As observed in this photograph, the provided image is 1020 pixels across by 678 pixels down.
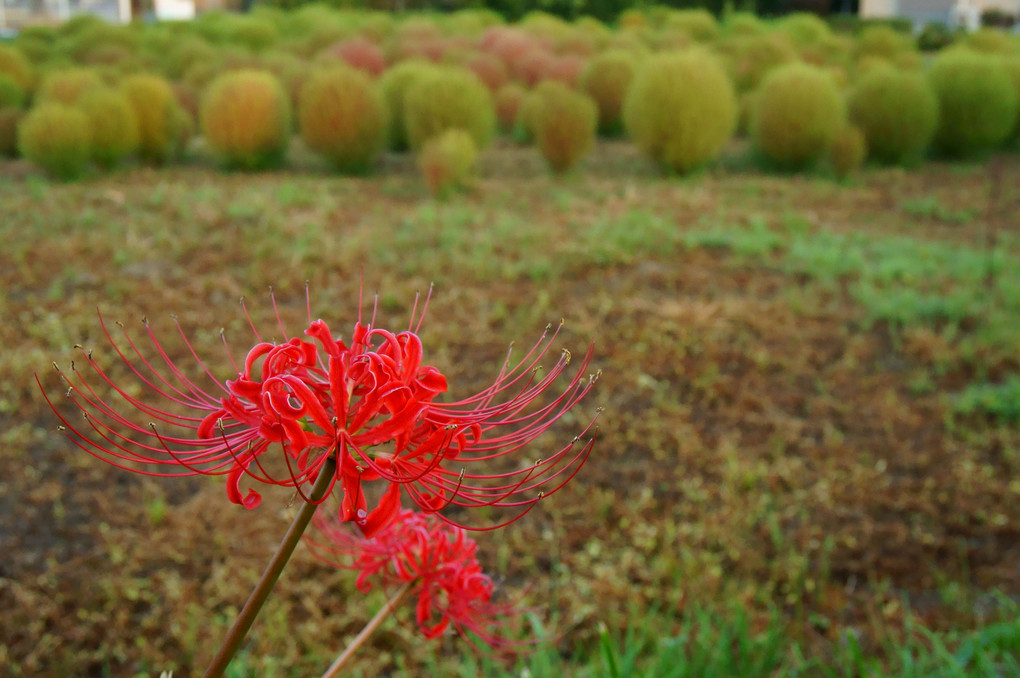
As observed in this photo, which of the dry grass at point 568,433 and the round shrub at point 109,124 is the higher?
the round shrub at point 109,124

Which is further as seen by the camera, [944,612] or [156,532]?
[156,532]

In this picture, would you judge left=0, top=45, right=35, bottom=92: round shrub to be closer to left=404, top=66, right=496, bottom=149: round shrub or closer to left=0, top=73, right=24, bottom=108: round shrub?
left=0, top=73, right=24, bottom=108: round shrub

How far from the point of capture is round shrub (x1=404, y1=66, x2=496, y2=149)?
8.12 meters

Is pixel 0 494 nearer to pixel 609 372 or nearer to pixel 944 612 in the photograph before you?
pixel 609 372

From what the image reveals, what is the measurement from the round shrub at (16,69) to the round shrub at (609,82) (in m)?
6.56

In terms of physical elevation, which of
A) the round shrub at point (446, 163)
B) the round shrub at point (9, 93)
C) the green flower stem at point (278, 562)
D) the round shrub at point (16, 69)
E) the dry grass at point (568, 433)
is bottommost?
the dry grass at point (568, 433)

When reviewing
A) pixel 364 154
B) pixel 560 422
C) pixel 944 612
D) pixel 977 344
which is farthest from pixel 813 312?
pixel 364 154

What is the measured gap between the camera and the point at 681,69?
8398 mm

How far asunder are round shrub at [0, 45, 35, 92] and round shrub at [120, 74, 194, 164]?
2853mm

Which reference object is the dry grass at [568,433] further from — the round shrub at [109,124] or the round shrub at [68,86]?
the round shrub at [68,86]

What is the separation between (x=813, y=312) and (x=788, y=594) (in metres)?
2.36

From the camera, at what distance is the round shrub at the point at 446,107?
8117 millimetres

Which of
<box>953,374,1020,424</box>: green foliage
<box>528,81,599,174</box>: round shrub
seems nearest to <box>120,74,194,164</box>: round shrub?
<box>528,81,599,174</box>: round shrub

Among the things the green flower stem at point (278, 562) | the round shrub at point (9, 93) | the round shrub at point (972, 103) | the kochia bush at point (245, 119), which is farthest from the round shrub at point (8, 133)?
the round shrub at point (972, 103)
